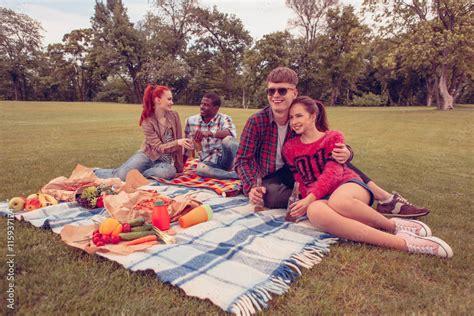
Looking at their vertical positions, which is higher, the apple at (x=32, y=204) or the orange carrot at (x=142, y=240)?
the apple at (x=32, y=204)

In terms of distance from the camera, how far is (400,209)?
3.34m

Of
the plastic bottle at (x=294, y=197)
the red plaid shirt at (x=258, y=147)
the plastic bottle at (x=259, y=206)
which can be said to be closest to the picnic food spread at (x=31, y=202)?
the red plaid shirt at (x=258, y=147)

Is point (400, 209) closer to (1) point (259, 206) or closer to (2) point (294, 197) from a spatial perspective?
(2) point (294, 197)

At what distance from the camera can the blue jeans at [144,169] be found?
4871 millimetres

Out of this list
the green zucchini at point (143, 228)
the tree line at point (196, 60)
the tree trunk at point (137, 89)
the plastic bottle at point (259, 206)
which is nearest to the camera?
the green zucchini at point (143, 228)

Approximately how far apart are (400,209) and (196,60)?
128ft

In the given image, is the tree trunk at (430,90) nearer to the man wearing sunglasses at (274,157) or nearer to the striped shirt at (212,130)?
the striped shirt at (212,130)

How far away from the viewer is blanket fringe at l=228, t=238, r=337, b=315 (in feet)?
6.06

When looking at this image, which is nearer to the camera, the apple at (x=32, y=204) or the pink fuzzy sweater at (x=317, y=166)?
the pink fuzzy sweater at (x=317, y=166)

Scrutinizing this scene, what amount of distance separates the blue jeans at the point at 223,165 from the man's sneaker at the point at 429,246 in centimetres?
288

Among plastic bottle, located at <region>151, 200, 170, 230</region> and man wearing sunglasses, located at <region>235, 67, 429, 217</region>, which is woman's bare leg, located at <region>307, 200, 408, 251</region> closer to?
man wearing sunglasses, located at <region>235, 67, 429, 217</region>

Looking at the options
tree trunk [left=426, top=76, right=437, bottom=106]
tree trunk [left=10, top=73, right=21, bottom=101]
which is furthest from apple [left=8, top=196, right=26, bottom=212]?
tree trunk [left=426, top=76, right=437, bottom=106]

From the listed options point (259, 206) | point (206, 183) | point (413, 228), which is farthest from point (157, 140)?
point (413, 228)

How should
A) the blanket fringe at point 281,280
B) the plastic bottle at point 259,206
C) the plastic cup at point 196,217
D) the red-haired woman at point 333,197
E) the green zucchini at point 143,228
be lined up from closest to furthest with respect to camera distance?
the blanket fringe at point 281,280
the red-haired woman at point 333,197
the green zucchini at point 143,228
the plastic cup at point 196,217
the plastic bottle at point 259,206
